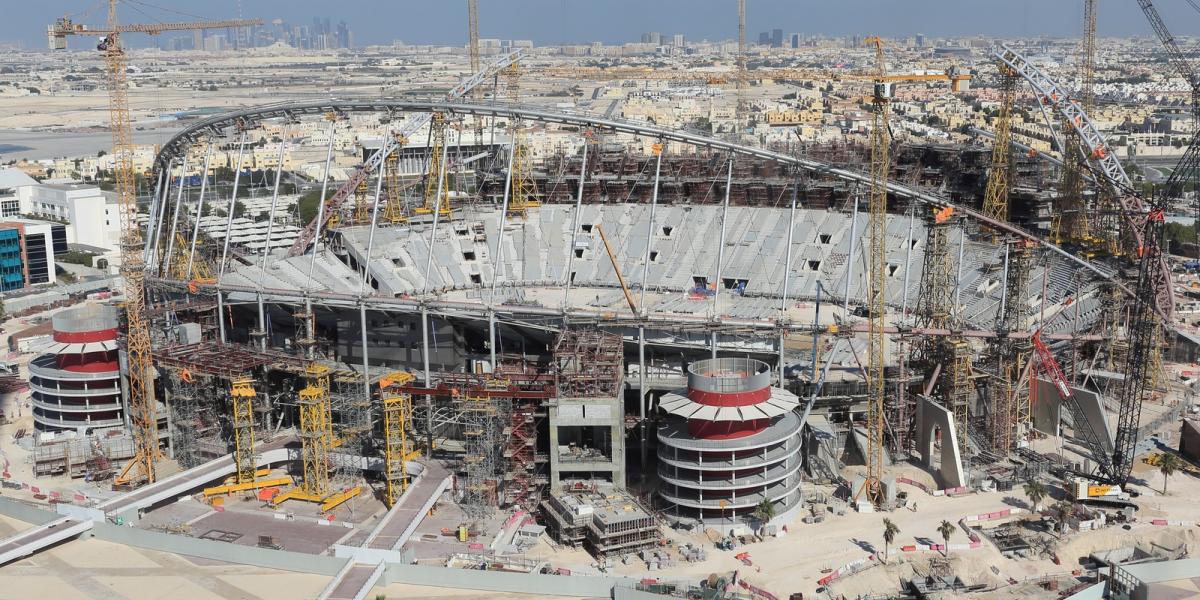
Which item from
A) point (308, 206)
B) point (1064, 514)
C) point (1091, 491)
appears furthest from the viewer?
point (308, 206)

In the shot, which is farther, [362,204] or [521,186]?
[521,186]

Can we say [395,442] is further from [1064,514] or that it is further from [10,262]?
[10,262]

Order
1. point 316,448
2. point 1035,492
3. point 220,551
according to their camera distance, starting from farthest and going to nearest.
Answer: point 316,448 → point 1035,492 → point 220,551

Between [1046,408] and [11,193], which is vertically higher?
[11,193]

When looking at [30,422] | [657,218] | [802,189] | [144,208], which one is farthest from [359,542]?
[144,208]

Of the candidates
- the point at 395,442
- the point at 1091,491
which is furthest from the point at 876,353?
the point at 395,442
